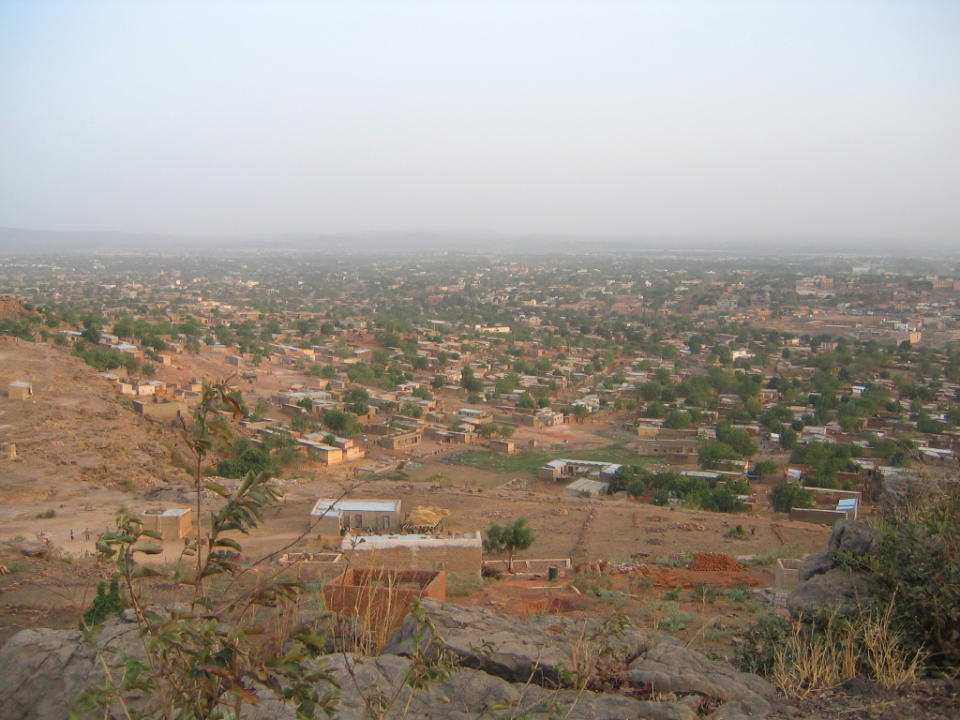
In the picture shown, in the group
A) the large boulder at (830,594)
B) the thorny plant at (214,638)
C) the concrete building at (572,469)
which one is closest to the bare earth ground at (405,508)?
the concrete building at (572,469)

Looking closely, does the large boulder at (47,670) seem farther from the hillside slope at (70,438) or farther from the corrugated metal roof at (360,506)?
the hillside slope at (70,438)

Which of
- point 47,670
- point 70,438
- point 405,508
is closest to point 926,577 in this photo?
point 47,670

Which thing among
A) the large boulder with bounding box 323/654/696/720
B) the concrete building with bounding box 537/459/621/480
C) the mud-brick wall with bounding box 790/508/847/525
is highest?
the large boulder with bounding box 323/654/696/720

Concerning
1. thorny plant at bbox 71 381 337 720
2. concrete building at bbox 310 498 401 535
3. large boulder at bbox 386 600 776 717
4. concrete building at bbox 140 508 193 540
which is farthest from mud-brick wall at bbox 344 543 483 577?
thorny plant at bbox 71 381 337 720

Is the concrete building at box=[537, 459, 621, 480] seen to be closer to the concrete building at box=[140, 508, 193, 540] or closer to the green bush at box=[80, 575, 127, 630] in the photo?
the concrete building at box=[140, 508, 193, 540]

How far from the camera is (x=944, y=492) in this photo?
14.2 feet

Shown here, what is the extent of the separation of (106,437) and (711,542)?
40.6 ft

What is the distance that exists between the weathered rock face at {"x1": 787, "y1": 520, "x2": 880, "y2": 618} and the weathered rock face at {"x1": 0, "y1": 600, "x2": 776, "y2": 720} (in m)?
1.12

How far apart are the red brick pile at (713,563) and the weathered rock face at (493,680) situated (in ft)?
20.8

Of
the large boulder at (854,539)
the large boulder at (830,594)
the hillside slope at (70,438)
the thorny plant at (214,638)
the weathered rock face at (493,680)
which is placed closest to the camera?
the thorny plant at (214,638)

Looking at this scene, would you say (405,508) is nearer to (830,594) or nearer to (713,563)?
(713,563)

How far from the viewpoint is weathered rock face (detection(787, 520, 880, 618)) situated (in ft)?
12.9

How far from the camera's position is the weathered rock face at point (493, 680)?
2379mm

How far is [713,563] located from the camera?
370 inches
